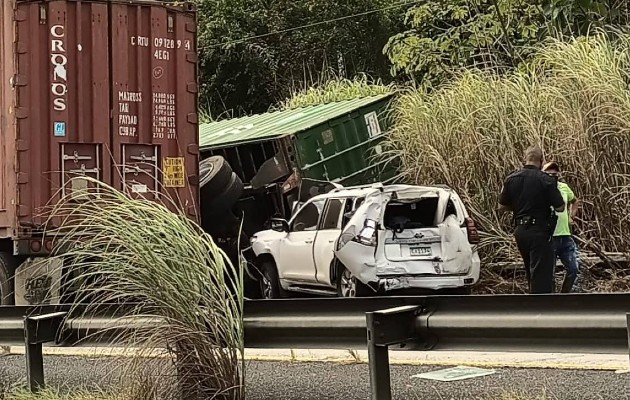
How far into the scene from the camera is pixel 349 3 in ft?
98.7

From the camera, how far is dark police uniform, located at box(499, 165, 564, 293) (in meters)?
10.4

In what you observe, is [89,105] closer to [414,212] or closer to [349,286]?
[349,286]

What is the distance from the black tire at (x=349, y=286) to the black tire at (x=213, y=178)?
9.83 ft

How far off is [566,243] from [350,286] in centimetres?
256

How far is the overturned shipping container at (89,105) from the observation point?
1138cm

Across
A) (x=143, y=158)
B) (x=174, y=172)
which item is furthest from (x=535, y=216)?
(x=143, y=158)

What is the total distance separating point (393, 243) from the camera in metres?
11.6

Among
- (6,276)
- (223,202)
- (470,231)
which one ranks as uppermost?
(223,202)

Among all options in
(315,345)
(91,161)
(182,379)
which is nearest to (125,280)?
(182,379)

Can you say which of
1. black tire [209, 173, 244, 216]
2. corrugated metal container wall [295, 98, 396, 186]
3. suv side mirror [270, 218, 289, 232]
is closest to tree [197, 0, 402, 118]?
corrugated metal container wall [295, 98, 396, 186]

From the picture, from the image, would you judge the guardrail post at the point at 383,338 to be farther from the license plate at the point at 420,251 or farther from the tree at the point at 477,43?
the tree at the point at 477,43

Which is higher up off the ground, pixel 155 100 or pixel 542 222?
pixel 155 100

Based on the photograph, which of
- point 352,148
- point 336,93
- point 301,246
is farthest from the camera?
point 336,93

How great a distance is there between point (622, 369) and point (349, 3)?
2397 centimetres
